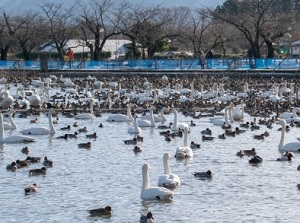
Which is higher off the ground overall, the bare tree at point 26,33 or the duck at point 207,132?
the bare tree at point 26,33

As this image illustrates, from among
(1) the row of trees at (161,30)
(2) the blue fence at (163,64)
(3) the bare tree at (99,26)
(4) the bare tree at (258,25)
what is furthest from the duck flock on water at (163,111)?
(3) the bare tree at (99,26)

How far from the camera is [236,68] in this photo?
5734 centimetres

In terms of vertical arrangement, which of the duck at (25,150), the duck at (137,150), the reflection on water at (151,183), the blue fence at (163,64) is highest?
the blue fence at (163,64)

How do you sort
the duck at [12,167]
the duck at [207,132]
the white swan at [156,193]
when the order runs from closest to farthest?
the white swan at [156,193], the duck at [12,167], the duck at [207,132]

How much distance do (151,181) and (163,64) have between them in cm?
4297

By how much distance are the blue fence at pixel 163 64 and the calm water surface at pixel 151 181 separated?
29730 millimetres

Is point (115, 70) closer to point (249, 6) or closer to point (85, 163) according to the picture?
point (249, 6)

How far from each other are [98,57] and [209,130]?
151 feet

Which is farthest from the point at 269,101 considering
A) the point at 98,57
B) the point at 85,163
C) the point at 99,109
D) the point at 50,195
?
the point at 98,57

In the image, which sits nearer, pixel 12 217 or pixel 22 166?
pixel 12 217

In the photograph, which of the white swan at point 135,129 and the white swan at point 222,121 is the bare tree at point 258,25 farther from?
the white swan at point 135,129

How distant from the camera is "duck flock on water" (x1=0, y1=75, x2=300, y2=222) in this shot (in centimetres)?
2209

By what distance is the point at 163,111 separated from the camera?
32.8 m

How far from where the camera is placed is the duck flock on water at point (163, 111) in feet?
72.5
